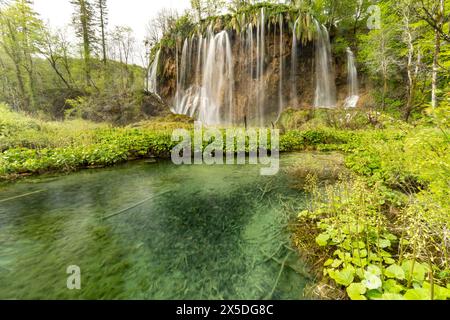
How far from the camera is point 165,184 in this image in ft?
16.7

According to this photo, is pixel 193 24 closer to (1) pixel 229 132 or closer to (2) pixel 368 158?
(1) pixel 229 132

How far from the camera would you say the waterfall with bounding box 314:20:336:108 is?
17.4 meters

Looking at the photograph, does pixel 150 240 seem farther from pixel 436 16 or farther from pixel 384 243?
pixel 436 16

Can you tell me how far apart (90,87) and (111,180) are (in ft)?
65.3

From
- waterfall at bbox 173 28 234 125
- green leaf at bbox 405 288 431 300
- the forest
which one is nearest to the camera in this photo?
green leaf at bbox 405 288 431 300

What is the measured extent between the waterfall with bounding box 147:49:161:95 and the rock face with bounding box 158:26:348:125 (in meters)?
6.02

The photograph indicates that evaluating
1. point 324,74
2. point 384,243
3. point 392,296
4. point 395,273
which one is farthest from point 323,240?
point 324,74

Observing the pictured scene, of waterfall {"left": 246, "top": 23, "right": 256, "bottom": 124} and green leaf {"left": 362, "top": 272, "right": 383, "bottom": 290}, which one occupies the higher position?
waterfall {"left": 246, "top": 23, "right": 256, "bottom": 124}

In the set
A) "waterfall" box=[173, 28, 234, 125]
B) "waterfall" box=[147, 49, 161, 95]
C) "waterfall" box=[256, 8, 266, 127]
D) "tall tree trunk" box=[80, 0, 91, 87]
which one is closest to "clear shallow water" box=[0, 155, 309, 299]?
"waterfall" box=[256, 8, 266, 127]

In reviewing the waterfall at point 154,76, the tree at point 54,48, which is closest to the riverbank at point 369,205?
the tree at point 54,48

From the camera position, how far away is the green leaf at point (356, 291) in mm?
1392

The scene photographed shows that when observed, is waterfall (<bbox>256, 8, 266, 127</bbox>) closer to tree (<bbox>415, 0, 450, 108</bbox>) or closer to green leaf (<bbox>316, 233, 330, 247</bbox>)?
tree (<bbox>415, 0, 450, 108</bbox>)

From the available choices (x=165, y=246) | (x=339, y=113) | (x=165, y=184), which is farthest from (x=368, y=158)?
(x=339, y=113)

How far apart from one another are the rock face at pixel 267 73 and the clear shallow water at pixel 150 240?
14.8m
